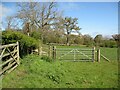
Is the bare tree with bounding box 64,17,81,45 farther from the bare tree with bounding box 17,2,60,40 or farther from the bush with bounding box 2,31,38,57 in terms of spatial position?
the bush with bounding box 2,31,38,57

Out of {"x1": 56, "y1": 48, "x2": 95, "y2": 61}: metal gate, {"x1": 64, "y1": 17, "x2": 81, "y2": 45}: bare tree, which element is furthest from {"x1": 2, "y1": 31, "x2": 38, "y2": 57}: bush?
{"x1": 64, "y1": 17, "x2": 81, "y2": 45}: bare tree

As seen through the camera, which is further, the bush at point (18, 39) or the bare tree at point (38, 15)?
the bare tree at point (38, 15)

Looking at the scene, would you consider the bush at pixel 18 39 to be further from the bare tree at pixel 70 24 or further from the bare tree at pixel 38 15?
the bare tree at pixel 70 24

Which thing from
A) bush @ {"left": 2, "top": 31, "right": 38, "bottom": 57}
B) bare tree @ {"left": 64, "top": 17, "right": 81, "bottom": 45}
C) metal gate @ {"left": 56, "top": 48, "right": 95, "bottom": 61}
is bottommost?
metal gate @ {"left": 56, "top": 48, "right": 95, "bottom": 61}

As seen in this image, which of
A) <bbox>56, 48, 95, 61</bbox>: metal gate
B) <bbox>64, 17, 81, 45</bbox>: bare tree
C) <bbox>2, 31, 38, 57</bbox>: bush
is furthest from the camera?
<bbox>64, 17, 81, 45</bbox>: bare tree

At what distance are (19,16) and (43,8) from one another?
567 cm

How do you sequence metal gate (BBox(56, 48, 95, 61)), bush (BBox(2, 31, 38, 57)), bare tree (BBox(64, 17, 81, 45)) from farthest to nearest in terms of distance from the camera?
bare tree (BBox(64, 17, 81, 45))
metal gate (BBox(56, 48, 95, 61))
bush (BBox(2, 31, 38, 57))

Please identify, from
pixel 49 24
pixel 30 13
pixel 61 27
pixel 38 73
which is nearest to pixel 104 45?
pixel 61 27

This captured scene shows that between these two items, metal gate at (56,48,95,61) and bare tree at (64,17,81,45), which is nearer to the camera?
metal gate at (56,48,95,61)

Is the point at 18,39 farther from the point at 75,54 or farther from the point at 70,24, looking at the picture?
the point at 70,24

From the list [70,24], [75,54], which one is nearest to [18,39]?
[75,54]

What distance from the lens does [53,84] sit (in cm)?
722

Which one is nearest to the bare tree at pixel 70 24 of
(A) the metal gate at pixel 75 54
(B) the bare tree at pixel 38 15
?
(B) the bare tree at pixel 38 15

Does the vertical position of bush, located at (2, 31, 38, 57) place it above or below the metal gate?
above
